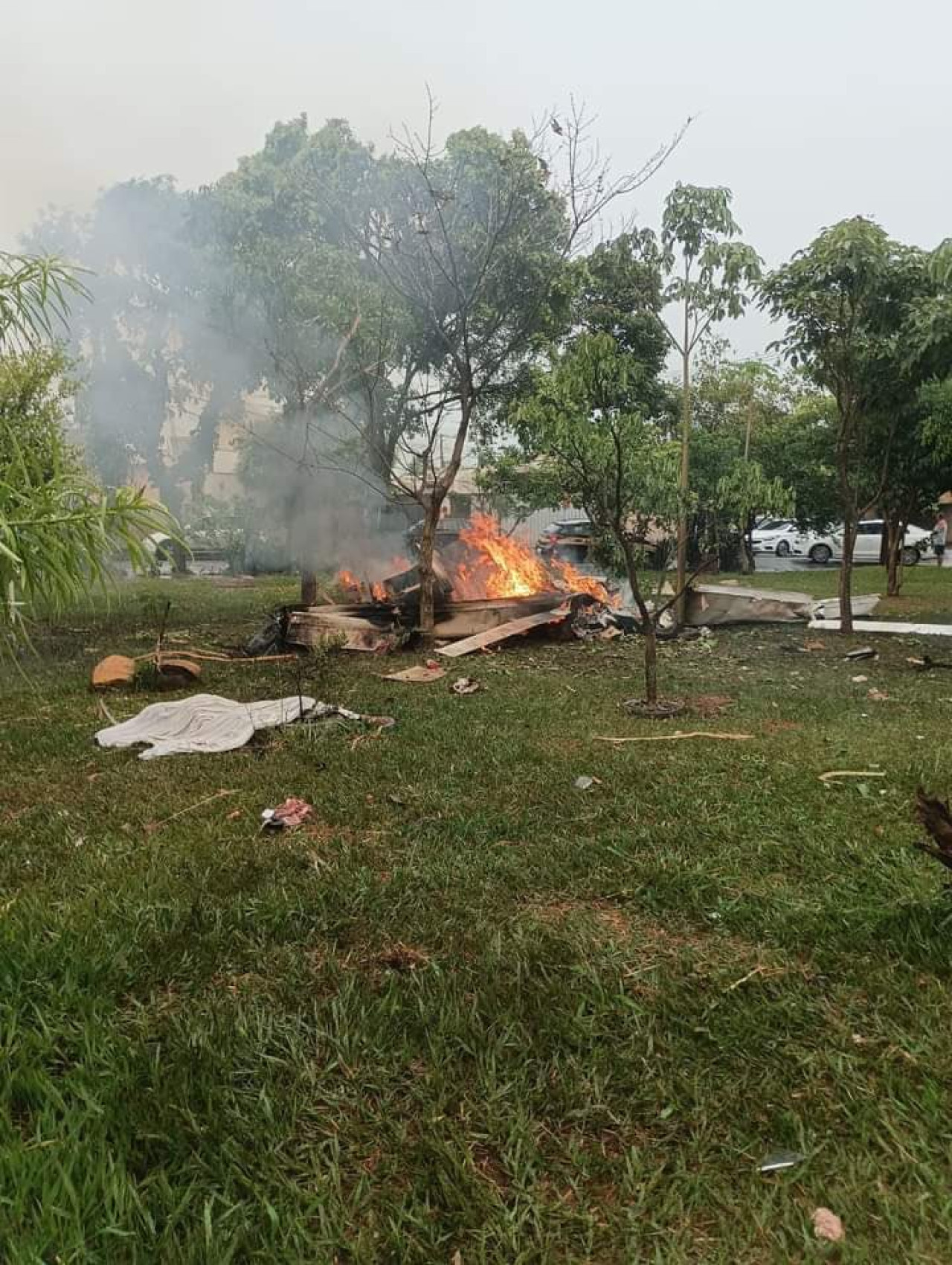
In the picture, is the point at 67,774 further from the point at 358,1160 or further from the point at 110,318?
the point at 110,318

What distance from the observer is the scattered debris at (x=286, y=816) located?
10.9 ft

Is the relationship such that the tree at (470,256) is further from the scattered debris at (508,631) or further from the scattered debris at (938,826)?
the scattered debris at (938,826)

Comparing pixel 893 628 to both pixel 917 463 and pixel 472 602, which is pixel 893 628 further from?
pixel 472 602

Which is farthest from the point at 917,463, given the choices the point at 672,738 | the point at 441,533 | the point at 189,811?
the point at 189,811

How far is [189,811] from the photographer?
358 cm

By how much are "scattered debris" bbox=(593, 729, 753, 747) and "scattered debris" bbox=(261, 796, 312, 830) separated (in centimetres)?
191

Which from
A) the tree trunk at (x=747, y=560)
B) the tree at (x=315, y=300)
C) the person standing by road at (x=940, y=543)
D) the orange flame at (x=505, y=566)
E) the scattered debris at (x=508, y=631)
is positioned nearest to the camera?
the scattered debris at (x=508, y=631)

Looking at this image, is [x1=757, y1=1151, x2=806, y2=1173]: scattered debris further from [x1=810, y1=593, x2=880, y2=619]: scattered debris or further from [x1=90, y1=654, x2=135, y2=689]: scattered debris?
[x1=810, y1=593, x2=880, y2=619]: scattered debris

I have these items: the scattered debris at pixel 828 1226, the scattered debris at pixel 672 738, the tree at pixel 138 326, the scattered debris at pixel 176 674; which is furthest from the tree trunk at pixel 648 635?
the tree at pixel 138 326

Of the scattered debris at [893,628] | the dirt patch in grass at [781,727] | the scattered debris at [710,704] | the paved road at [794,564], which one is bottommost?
the paved road at [794,564]

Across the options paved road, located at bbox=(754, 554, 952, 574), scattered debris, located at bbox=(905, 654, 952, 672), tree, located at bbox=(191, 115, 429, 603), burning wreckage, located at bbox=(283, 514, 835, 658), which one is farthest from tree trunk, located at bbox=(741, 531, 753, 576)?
scattered debris, located at bbox=(905, 654, 952, 672)

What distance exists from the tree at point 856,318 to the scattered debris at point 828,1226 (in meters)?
7.60

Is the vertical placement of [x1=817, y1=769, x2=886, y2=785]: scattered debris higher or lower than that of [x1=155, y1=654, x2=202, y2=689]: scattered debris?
lower

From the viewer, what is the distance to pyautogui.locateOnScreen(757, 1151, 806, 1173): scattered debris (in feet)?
4.93
